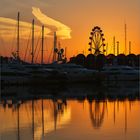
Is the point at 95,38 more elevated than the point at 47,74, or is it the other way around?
the point at 95,38

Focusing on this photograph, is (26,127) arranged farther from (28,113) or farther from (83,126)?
(28,113)

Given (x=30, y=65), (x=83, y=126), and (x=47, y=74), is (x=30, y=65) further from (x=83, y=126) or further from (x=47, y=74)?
(x=83, y=126)

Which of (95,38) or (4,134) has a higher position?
(95,38)

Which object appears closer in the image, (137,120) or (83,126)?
(83,126)

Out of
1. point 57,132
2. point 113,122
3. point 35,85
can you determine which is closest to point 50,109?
point 113,122

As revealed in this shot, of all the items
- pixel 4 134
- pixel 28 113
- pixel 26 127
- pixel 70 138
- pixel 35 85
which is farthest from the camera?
pixel 35 85

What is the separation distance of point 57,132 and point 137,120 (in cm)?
462

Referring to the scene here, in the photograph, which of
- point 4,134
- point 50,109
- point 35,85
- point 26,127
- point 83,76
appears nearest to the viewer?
point 4,134

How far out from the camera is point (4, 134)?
47.3 feet

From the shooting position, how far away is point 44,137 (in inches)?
542

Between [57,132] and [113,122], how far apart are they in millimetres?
3561

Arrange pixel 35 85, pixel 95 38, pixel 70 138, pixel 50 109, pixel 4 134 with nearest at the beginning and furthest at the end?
pixel 70 138, pixel 4 134, pixel 50 109, pixel 35 85, pixel 95 38

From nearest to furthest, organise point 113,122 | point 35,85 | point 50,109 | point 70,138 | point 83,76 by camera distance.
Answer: point 70,138 < point 113,122 < point 50,109 < point 35,85 < point 83,76

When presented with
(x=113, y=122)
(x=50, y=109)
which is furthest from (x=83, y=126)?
(x=50, y=109)
